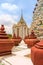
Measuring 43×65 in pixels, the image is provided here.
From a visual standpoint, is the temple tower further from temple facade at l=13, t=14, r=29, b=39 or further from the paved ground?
the paved ground

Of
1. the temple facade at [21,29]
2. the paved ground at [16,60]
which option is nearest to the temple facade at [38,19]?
the temple facade at [21,29]

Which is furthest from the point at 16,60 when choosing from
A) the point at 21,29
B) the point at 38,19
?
the point at 21,29

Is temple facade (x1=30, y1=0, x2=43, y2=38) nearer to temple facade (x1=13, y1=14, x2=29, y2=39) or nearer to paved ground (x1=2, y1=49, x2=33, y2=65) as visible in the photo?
temple facade (x1=13, y1=14, x2=29, y2=39)

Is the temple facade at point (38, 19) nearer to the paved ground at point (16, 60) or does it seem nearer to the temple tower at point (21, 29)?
the temple tower at point (21, 29)

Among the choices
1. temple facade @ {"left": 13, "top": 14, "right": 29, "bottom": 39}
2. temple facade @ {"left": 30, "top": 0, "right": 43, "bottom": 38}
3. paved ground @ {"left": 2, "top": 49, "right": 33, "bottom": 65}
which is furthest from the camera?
temple facade @ {"left": 13, "top": 14, "right": 29, "bottom": 39}

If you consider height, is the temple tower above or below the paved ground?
above

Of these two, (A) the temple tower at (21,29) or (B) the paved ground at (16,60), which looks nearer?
(B) the paved ground at (16,60)

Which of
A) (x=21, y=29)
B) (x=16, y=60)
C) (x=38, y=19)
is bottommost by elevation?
(x=16, y=60)

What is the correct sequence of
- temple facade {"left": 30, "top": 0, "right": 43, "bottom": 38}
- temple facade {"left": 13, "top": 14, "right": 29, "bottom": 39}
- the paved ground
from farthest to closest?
temple facade {"left": 13, "top": 14, "right": 29, "bottom": 39}, temple facade {"left": 30, "top": 0, "right": 43, "bottom": 38}, the paved ground

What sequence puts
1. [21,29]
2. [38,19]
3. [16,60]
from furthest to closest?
[21,29]
[38,19]
[16,60]

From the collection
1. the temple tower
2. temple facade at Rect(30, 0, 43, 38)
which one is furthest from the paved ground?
the temple tower

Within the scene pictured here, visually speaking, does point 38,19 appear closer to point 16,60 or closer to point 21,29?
point 21,29

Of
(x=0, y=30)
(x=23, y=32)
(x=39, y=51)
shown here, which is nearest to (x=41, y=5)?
(x=23, y=32)

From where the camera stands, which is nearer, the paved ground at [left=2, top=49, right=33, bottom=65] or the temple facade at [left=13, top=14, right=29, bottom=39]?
the paved ground at [left=2, top=49, right=33, bottom=65]
